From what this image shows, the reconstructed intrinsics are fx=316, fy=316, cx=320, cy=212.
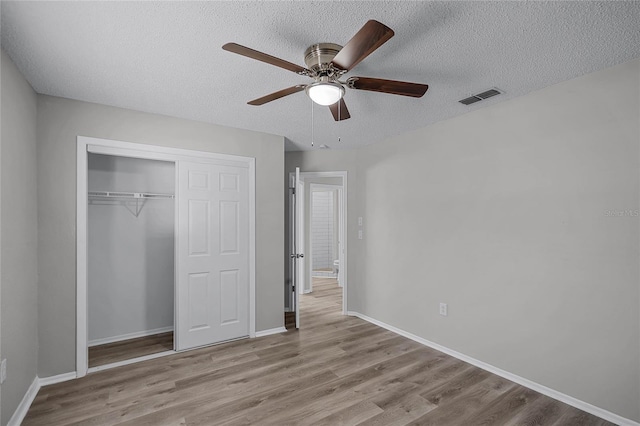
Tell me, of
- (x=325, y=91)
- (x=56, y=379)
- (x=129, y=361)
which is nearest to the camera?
(x=325, y=91)

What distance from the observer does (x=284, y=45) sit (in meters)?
1.96

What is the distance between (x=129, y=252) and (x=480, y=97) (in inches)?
160

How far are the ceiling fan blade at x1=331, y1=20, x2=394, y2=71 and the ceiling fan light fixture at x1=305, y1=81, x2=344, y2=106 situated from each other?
0.13 metres

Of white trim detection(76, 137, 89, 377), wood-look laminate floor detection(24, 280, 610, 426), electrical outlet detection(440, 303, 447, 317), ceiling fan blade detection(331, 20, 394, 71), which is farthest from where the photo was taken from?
electrical outlet detection(440, 303, 447, 317)

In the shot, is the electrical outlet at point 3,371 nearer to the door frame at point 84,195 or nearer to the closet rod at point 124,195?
the door frame at point 84,195

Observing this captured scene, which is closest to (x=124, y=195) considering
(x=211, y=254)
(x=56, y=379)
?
(x=211, y=254)

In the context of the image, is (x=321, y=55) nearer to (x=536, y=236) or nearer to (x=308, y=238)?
(x=536, y=236)

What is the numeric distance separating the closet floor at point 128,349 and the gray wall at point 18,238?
0.63m

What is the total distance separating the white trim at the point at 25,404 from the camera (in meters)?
2.09

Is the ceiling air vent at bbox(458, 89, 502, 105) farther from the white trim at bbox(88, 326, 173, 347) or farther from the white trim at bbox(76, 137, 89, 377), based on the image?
the white trim at bbox(88, 326, 173, 347)

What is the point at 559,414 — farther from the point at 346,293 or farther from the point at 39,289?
the point at 39,289

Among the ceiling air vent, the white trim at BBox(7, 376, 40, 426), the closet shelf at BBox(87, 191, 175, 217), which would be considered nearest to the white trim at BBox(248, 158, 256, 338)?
the closet shelf at BBox(87, 191, 175, 217)

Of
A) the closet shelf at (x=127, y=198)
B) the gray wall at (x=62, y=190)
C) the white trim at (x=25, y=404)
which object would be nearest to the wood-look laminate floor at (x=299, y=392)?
the white trim at (x=25, y=404)

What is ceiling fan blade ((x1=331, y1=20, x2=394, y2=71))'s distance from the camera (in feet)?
4.46
